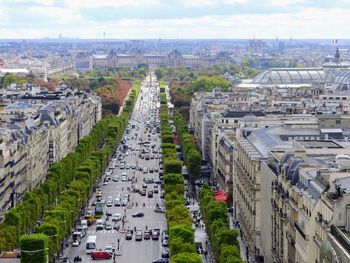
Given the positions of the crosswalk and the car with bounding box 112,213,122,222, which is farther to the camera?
the car with bounding box 112,213,122,222

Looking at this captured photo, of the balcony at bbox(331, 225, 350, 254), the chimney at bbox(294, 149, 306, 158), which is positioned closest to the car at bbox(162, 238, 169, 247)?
the chimney at bbox(294, 149, 306, 158)

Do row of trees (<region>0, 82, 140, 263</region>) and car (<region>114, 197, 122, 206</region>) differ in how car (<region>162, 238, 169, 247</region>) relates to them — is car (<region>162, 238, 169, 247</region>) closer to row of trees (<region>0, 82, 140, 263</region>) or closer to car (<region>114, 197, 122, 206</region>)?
row of trees (<region>0, 82, 140, 263</region>)

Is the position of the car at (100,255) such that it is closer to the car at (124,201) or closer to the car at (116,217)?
the car at (116,217)

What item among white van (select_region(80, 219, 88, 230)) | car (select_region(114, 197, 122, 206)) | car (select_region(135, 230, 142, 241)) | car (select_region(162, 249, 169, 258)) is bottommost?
car (select_region(114, 197, 122, 206))

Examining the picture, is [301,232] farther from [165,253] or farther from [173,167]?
[173,167]

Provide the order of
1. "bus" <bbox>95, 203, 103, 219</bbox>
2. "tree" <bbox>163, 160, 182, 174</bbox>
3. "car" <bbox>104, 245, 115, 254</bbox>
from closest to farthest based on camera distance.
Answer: "car" <bbox>104, 245, 115, 254</bbox> < "bus" <bbox>95, 203, 103, 219</bbox> < "tree" <bbox>163, 160, 182, 174</bbox>

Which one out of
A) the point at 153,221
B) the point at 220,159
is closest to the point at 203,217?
the point at 153,221

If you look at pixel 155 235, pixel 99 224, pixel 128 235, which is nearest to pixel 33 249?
pixel 128 235
